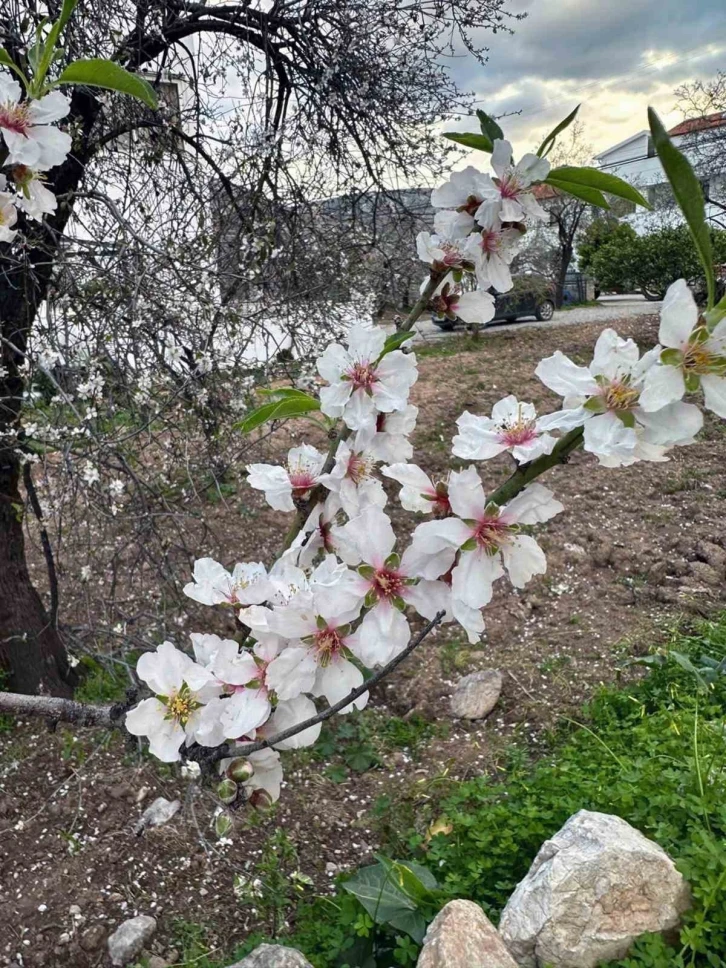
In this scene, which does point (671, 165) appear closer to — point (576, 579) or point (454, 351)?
point (576, 579)

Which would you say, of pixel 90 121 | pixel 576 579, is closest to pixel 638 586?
pixel 576 579

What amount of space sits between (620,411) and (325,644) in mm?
322

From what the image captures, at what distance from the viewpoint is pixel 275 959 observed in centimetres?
164

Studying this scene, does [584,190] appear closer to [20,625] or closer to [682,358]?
[682,358]

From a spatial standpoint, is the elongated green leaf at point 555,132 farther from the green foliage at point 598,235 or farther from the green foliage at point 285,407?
the green foliage at point 598,235

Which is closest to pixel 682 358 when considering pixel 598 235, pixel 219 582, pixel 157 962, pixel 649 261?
pixel 219 582

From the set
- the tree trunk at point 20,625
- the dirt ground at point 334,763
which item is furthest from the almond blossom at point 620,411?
the tree trunk at point 20,625

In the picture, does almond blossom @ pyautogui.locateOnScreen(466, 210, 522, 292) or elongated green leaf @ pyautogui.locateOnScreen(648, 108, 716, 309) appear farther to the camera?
almond blossom @ pyautogui.locateOnScreen(466, 210, 522, 292)

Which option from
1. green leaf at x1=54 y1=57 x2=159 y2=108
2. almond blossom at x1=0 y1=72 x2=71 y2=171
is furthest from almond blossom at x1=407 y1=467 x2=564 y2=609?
almond blossom at x1=0 y1=72 x2=71 y2=171

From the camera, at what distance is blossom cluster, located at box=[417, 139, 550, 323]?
699 millimetres

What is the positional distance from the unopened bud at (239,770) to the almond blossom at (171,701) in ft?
0.15

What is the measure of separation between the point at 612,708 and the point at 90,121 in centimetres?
271

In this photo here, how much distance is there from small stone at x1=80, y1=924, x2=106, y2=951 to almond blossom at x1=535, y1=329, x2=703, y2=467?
2025mm

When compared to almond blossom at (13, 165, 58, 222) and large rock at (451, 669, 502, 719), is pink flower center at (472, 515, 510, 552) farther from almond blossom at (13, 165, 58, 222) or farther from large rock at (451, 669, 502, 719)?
large rock at (451, 669, 502, 719)
